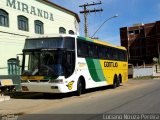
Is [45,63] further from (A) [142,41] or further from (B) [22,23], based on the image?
(A) [142,41]

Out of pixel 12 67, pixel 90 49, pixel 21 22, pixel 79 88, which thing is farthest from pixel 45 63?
pixel 21 22

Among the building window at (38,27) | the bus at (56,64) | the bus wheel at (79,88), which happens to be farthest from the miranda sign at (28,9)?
the bus wheel at (79,88)

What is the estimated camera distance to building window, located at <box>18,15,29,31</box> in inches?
1278

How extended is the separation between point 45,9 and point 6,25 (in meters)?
6.85

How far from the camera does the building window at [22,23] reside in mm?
32469

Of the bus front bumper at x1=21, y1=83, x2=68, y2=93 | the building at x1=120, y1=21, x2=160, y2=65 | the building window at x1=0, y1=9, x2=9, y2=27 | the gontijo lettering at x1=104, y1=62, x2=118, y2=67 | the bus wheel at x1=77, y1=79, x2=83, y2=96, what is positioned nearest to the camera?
the bus front bumper at x1=21, y1=83, x2=68, y2=93

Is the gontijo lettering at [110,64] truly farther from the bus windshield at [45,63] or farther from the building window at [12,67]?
the building window at [12,67]

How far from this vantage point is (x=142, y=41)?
382 feet

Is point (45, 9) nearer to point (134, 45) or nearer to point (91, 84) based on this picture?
point (91, 84)

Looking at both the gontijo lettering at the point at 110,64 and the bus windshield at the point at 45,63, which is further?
the gontijo lettering at the point at 110,64

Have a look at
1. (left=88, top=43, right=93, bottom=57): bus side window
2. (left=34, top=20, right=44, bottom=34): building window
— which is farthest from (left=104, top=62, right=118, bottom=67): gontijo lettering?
(left=34, top=20, right=44, bottom=34): building window

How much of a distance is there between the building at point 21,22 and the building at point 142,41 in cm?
7364

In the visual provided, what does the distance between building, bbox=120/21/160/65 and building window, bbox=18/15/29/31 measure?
78575mm

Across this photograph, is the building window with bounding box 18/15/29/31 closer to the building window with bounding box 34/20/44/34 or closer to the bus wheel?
the building window with bounding box 34/20/44/34
